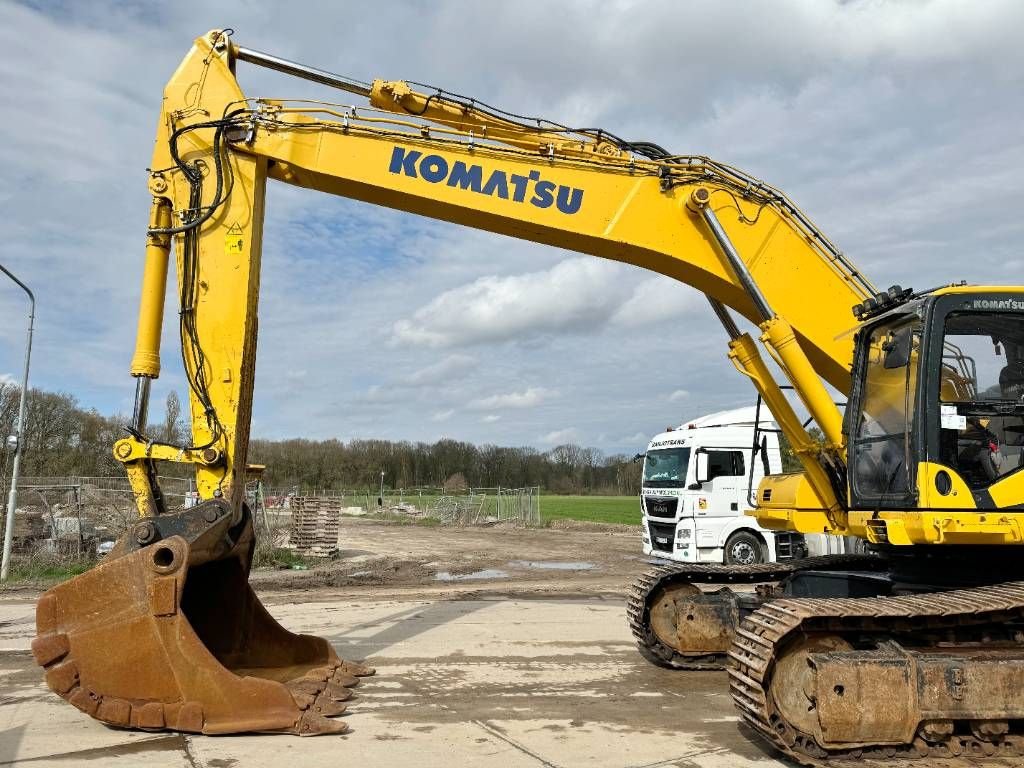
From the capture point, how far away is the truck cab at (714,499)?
55.3 feet

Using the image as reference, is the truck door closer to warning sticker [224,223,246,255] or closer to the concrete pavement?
the concrete pavement

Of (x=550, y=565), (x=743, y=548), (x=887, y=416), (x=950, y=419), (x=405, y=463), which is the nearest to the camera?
(x=950, y=419)

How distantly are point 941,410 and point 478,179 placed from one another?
413 centimetres

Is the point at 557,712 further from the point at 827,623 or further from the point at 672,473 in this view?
the point at 672,473

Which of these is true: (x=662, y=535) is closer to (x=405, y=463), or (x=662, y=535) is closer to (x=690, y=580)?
(x=690, y=580)

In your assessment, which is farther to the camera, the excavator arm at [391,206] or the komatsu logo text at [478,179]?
the komatsu logo text at [478,179]

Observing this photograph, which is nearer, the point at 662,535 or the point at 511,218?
the point at 511,218

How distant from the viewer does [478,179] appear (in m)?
7.29

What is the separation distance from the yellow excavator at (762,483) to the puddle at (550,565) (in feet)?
41.4

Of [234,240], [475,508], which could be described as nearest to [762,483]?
[234,240]

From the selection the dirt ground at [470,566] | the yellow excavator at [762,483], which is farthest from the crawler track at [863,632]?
the dirt ground at [470,566]

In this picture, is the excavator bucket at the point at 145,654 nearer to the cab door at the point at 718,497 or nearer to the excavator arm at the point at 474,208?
the excavator arm at the point at 474,208

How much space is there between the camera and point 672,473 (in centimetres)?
1802

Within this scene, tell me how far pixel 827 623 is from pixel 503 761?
7.80 ft
